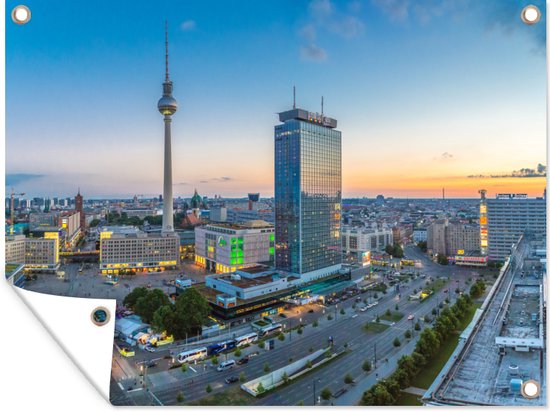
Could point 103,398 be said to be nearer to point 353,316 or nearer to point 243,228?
point 353,316

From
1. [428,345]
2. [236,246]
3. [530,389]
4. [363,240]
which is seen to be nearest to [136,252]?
[236,246]

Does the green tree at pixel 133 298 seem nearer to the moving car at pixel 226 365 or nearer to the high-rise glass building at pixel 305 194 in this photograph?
the moving car at pixel 226 365

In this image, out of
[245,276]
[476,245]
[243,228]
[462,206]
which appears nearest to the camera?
[245,276]

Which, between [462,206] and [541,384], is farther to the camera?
[462,206]

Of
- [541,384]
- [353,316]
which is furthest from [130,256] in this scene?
[541,384]

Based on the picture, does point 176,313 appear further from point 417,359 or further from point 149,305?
point 417,359

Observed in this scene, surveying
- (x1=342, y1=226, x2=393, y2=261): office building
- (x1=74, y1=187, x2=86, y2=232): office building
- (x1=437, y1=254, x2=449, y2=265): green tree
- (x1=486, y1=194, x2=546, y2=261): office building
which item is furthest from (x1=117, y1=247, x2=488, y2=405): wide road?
(x1=74, y1=187, x2=86, y2=232): office building
